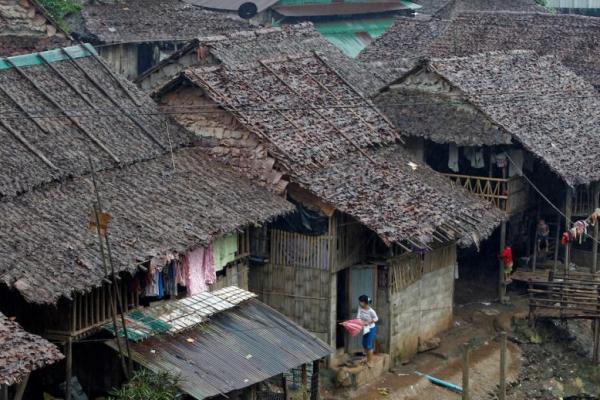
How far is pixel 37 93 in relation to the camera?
23.1m

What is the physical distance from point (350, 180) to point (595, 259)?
30.2 feet

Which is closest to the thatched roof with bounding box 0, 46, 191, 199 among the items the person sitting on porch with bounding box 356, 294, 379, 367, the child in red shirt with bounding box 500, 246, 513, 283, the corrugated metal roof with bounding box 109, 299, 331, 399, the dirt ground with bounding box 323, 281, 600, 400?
the corrugated metal roof with bounding box 109, 299, 331, 399

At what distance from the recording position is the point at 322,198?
23.6m

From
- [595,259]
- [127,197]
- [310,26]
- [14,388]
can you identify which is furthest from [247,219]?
[310,26]

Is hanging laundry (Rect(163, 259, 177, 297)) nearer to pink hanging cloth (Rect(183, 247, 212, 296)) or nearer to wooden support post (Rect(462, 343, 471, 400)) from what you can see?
pink hanging cloth (Rect(183, 247, 212, 296))

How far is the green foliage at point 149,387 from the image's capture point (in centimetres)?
1814

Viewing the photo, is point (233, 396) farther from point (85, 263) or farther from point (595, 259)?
point (595, 259)

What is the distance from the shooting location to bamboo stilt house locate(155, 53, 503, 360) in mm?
24172

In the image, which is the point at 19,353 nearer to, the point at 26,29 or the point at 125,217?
the point at 125,217

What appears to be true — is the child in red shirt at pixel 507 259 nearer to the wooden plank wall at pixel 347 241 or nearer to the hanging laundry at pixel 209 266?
the wooden plank wall at pixel 347 241

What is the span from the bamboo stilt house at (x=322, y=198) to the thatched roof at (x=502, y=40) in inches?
428

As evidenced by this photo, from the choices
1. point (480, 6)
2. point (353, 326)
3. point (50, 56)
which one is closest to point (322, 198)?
point (353, 326)

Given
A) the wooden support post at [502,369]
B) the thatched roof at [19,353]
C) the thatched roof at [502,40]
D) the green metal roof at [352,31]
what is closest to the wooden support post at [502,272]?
the wooden support post at [502,369]

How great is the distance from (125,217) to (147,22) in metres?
25.2
